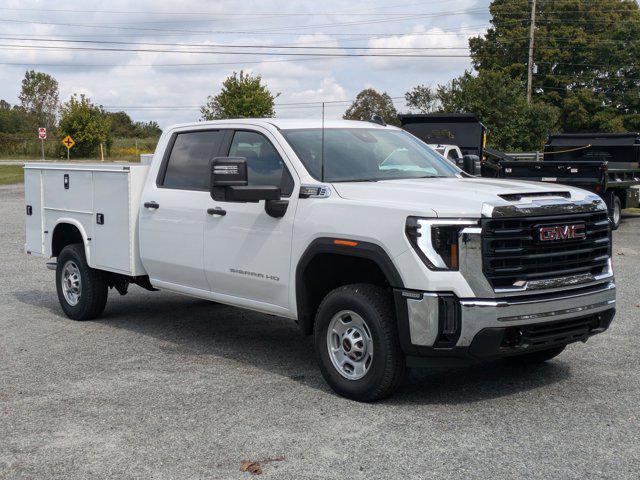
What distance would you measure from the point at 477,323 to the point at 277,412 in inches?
56.9

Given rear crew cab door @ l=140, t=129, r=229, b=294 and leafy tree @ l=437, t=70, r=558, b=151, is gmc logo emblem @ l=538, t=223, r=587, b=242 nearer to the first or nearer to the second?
rear crew cab door @ l=140, t=129, r=229, b=294

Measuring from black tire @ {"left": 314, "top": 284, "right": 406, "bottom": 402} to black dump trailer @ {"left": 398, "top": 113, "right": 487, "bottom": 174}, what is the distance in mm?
14787

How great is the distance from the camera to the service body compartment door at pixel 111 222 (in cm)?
796

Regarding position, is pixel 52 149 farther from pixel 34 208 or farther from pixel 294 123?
pixel 294 123

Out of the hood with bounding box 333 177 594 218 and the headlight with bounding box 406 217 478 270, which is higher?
the hood with bounding box 333 177 594 218

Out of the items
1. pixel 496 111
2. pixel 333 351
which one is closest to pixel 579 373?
pixel 333 351

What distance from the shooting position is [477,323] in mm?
5297

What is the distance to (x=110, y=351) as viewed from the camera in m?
7.46

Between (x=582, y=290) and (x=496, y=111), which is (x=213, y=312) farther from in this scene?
(x=496, y=111)

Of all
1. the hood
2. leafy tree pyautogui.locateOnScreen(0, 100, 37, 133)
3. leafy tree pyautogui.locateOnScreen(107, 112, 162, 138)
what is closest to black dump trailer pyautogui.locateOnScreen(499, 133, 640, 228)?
the hood

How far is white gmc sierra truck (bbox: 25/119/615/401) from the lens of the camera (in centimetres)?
534

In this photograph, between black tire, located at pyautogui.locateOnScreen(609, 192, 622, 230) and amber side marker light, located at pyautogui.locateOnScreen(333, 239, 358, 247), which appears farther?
black tire, located at pyautogui.locateOnScreen(609, 192, 622, 230)

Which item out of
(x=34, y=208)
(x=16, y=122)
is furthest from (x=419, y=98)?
(x=16, y=122)

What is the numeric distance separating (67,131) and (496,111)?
3547 centimetres
